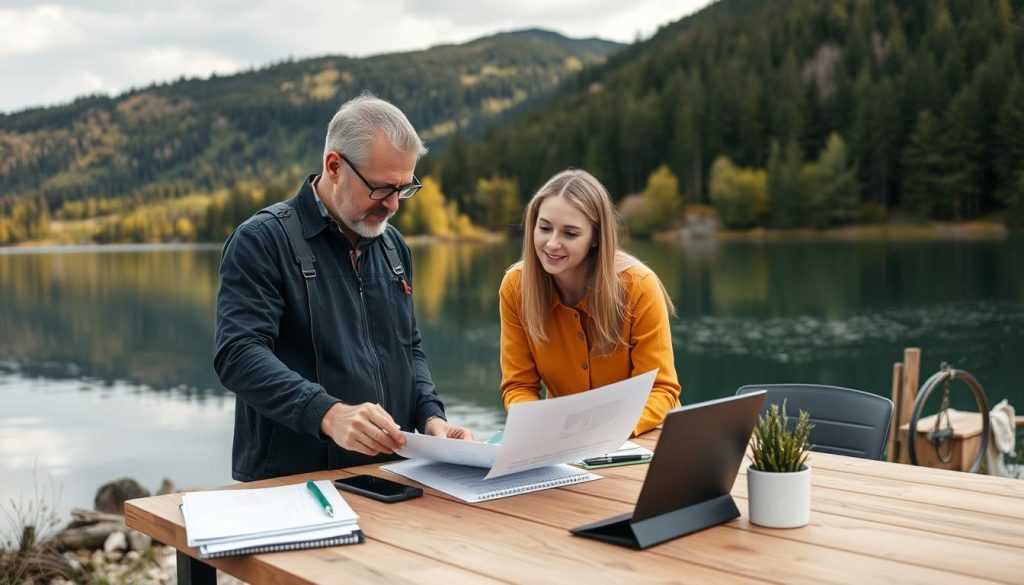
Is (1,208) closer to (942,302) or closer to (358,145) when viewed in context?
(942,302)

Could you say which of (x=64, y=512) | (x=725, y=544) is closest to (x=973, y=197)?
(x=64, y=512)

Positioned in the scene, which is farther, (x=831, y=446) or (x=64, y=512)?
(x=64, y=512)

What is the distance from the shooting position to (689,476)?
1.86 m

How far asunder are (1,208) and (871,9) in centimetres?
8791

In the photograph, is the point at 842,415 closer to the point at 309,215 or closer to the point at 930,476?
the point at 930,476

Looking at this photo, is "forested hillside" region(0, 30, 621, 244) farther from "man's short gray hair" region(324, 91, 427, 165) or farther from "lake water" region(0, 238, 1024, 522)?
"man's short gray hair" region(324, 91, 427, 165)

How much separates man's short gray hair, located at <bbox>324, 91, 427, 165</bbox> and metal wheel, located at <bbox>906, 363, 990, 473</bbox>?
3373mm

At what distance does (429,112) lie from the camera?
607 ft

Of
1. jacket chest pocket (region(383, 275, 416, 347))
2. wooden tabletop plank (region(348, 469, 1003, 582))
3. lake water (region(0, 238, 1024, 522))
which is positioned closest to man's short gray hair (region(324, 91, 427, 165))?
jacket chest pocket (region(383, 275, 416, 347))

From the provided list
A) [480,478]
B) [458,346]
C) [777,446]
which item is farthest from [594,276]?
[458,346]

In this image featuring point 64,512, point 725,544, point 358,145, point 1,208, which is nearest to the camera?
→ point 725,544

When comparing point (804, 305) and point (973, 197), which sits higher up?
point (973, 197)

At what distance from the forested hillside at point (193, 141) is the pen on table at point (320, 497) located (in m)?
104

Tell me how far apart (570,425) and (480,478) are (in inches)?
15.2
